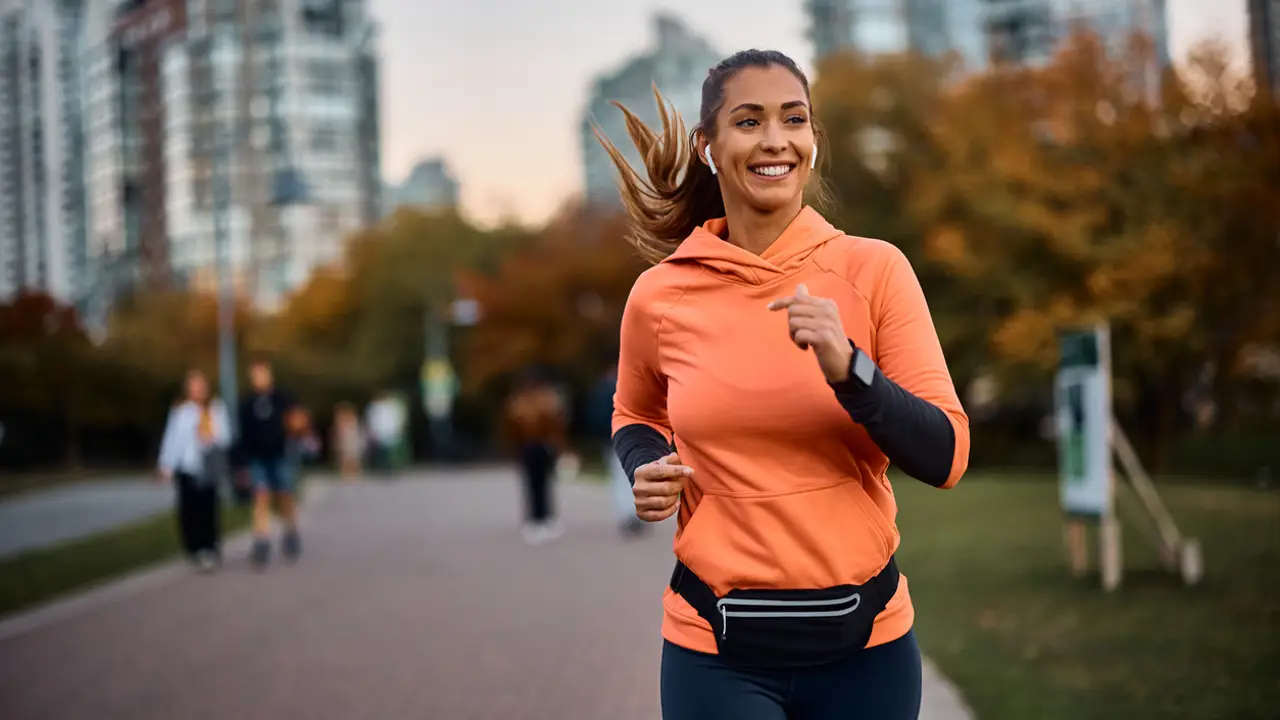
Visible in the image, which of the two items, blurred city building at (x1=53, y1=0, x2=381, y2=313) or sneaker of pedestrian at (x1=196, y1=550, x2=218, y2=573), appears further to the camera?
blurred city building at (x1=53, y1=0, x2=381, y2=313)

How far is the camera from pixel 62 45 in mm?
156500

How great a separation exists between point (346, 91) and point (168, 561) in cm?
12973

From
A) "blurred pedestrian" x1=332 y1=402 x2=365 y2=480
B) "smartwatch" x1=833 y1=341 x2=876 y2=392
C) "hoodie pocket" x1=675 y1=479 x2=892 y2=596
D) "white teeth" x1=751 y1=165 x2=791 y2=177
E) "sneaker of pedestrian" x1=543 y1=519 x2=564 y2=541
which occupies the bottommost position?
"blurred pedestrian" x1=332 y1=402 x2=365 y2=480

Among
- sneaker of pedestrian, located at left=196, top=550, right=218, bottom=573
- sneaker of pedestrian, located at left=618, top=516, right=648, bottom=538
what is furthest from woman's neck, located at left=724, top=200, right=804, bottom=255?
sneaker of pedestrian, located at left=618, top=516, right=648, bottom=538

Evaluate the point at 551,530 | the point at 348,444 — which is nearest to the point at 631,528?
the point at 551,530

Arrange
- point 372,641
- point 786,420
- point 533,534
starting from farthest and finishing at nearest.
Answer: point 533,534 < point 372,641 < point 786,420

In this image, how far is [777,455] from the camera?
8.17ft

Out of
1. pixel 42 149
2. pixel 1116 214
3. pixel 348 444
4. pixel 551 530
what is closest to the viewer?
pixel 551 530

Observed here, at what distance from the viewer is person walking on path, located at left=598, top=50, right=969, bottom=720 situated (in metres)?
2.47

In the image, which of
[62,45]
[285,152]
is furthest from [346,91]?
[62,45]

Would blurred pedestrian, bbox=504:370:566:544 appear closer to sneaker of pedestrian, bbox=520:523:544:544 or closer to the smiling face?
sneaker of pedestrian, bbox=520:523:544:544

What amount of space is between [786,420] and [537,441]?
1496cm

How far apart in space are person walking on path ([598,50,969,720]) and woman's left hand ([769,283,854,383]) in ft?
0.57

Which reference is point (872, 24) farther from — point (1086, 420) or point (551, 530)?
point (1086, 420)
